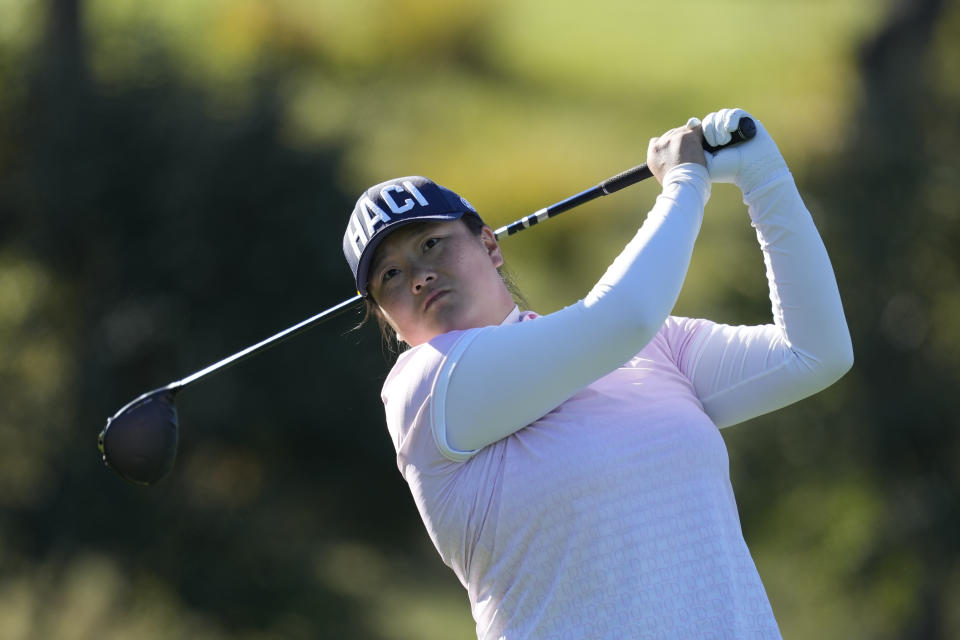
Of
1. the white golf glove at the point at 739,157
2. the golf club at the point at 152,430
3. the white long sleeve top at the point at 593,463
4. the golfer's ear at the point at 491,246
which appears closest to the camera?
the white long sleeve top at the point at 593,463

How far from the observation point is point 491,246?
164 centimetres

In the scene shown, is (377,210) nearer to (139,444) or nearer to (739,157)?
(739,157)

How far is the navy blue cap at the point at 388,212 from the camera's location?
4.83 feet

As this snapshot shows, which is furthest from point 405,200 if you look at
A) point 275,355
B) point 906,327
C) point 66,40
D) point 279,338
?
point 906,327

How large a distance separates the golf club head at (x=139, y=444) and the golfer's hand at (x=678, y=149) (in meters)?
0.81

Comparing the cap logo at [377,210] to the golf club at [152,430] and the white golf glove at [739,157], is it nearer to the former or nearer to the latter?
the golf club at [152,430]

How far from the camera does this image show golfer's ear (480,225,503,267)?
5.29 ft

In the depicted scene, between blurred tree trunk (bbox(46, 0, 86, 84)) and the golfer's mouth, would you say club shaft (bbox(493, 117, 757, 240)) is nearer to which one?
the golfer's mouth

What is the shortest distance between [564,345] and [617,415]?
108 millimetres

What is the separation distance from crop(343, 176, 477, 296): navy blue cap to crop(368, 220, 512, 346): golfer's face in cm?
2

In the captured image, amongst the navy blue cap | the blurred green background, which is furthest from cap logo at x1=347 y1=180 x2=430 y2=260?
the blurred green background

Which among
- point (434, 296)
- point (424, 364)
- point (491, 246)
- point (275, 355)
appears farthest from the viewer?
point (275, 355)

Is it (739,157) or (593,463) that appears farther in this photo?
(739,157)

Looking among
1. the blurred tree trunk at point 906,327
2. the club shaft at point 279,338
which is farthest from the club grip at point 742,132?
the blurred tree trunk at point 906,327
